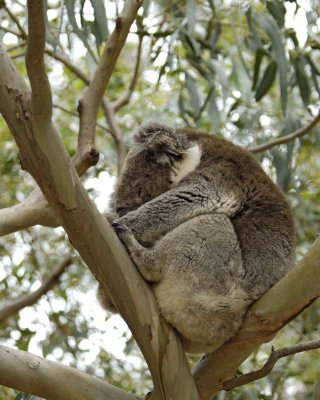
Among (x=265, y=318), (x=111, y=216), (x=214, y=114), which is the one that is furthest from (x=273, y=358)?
(x=214, y=114)

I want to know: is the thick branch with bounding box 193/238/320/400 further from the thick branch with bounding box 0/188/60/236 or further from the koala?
the thick branch with bounding box 0/188/60/236

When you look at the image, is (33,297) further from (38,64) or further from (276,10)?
(38,64)

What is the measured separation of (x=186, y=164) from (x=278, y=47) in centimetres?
146

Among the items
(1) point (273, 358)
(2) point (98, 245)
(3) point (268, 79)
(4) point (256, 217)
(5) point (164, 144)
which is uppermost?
(3) point (268, 79)

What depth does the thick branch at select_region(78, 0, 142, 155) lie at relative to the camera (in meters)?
3.21

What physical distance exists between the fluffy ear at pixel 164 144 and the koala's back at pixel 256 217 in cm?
10

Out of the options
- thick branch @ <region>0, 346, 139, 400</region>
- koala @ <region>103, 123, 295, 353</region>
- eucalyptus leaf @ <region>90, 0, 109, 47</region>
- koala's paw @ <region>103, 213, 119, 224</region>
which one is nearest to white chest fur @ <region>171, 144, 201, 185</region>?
koala @ <region>103, 123, 295, 353</region>

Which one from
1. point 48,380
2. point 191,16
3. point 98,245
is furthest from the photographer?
point 191,16

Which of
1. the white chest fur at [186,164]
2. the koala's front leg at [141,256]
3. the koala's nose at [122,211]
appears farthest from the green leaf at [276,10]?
the koala's front leg at [141,256]

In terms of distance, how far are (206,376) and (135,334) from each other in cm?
39

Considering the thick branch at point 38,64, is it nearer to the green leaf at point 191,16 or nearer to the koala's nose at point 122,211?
the koala's nose at point 122,211

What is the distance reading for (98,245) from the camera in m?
2.16

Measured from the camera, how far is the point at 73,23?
143 inches

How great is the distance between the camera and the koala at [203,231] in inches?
101
